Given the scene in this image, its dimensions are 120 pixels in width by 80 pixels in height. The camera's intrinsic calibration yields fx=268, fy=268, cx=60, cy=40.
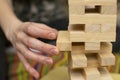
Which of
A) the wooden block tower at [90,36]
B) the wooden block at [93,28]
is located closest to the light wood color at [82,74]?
the wooden block tower at [90,36]

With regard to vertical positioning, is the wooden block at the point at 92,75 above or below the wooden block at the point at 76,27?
below

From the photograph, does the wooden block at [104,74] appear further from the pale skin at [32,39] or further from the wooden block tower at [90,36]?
the pale skin at [32,39]

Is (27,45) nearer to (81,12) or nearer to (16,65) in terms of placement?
(81,12)

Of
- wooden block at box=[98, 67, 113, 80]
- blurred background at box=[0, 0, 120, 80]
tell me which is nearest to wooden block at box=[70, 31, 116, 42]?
wooden block at box=[98, 67, 113, 80]

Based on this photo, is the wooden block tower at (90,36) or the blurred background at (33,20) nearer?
the wooden block tower at (90,36)

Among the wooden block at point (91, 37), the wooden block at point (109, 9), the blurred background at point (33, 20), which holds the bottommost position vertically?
the blurred background at point (33, 20)

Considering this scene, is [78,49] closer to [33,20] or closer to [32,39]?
[32,39]

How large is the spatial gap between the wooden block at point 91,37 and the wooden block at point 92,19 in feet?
0.09

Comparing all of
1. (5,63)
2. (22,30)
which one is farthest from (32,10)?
(22,30)

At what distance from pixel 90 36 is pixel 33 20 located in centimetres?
93

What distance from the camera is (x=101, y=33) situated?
62cm

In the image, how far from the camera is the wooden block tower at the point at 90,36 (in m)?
0.61

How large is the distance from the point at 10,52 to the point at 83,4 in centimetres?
82

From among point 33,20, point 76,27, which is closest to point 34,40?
point 76,27
